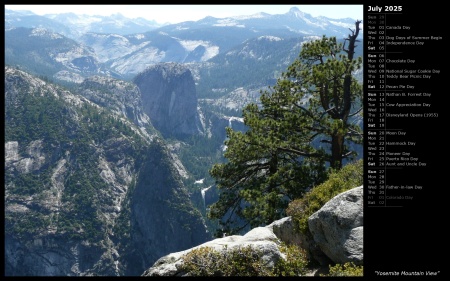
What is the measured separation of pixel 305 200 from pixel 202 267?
6.91 meters

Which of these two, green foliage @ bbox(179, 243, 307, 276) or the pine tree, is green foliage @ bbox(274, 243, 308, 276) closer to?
green foliage @ bbox(179, 243, 307, 276)

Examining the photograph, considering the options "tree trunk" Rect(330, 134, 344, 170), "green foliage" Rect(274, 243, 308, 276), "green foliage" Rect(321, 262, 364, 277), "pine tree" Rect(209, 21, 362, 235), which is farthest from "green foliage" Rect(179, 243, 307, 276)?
"tree trunk" Rect(330, 134, 344, 170)

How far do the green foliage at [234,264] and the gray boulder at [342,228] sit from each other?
151 centimetres

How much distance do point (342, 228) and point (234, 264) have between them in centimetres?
411

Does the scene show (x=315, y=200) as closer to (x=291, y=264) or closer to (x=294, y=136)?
(x=291, y=264)

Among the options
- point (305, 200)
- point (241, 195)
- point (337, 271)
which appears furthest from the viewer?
point (241, 195)

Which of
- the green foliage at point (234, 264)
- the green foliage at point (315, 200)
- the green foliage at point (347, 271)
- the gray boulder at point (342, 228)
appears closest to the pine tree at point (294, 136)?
the green foliage at point (315, 200)

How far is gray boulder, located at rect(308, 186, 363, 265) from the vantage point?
14.0m

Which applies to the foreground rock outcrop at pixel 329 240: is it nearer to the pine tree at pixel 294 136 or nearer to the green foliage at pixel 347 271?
the green foliage at pixel 347 271

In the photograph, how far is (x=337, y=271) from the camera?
12.9 meters

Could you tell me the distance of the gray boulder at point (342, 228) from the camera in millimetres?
13961
